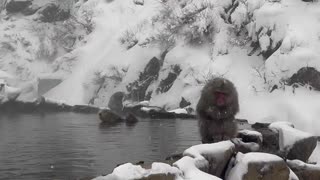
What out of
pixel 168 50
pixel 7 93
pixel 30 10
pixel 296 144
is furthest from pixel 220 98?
pixel 30 10

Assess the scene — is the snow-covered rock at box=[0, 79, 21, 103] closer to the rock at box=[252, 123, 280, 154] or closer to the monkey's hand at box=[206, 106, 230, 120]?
the rock at box=[252, 123, 280, 154]

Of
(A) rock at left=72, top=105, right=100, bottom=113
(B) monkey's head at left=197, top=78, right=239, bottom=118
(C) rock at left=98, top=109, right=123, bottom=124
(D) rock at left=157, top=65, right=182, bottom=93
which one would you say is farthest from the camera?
(D) rock at left=157, top=65, right=182, bottom=93

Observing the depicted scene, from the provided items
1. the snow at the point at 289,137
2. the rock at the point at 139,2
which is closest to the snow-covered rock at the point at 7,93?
the rock at the point at 139,2

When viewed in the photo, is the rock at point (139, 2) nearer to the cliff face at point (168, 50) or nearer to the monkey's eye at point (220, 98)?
the cliff face at point (168, 50)

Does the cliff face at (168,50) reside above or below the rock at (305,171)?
above

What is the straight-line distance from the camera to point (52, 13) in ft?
147

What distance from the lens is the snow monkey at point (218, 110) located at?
1019 cm

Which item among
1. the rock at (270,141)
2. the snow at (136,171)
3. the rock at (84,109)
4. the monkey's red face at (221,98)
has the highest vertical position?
the monkey's red face at (221,98)

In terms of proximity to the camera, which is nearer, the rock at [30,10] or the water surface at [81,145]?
the water surface at [81,145]

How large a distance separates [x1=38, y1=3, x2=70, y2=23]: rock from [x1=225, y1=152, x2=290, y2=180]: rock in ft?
124

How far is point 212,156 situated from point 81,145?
714 cm

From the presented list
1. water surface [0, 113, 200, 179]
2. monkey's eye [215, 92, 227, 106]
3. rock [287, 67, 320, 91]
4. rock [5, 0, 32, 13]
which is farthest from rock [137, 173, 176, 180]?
rock [5, 0, 32, 13]

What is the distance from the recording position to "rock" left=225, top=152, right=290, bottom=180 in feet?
28.6

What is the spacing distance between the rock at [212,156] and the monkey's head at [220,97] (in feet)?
4.31
